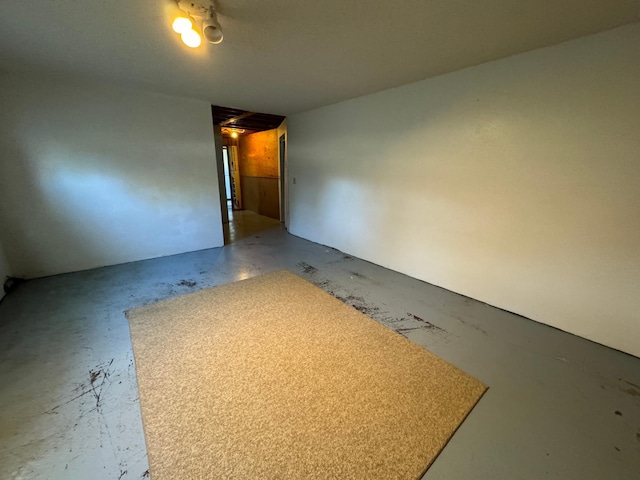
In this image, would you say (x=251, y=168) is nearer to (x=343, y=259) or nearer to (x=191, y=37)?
(x=343, y=259)

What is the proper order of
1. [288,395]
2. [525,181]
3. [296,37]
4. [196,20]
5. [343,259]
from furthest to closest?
[343,259] < [525,181] < [296,37] < [196,20] < [288,395]

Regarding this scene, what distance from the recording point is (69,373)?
5.75ft

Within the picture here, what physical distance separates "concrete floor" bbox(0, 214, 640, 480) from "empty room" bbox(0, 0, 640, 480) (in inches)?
0.6

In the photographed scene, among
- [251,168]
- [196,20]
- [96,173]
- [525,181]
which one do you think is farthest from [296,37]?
[251,168]

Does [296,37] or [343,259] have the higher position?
[296,37]

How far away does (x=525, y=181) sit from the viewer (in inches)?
91.8

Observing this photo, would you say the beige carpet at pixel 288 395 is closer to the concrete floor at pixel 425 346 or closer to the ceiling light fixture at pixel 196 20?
the concrete floor at pixel 425 346

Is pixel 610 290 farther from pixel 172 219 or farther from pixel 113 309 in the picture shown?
pixel 172 219

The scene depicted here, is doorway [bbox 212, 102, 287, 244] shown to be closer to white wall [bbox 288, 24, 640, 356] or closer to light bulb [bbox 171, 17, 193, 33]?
white wall [bbox 288, 24, 640, 356]

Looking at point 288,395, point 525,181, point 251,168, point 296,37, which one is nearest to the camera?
point 288,395

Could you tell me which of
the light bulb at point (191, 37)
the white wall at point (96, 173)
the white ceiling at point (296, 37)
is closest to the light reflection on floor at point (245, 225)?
the white wall at point (96, 173)

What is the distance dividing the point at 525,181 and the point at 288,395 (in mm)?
2682

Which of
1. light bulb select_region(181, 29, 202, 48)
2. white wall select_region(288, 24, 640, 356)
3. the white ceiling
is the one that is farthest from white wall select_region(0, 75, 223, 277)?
white wall select_region(288, 24, 640, 356)

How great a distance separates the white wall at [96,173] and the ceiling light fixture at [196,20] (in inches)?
97.6
